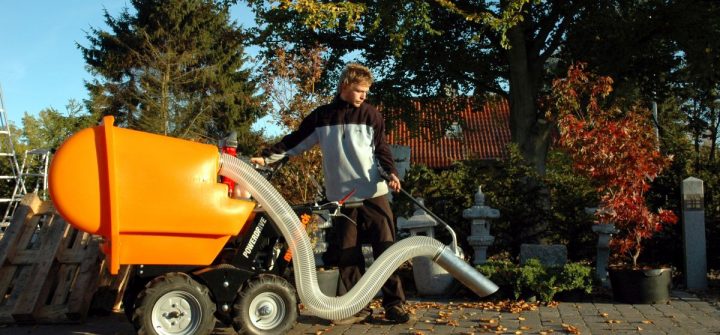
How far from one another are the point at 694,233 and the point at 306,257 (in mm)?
4568

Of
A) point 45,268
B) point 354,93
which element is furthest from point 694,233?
point 45,268

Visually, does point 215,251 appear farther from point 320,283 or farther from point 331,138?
point 331,138

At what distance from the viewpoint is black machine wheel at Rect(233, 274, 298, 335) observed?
4.26 metres

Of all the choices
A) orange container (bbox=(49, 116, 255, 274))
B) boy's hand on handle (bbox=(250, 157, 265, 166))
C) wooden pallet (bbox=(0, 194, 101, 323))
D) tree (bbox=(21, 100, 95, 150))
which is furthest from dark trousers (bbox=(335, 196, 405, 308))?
tree (bbox=(21, 100, 95, 150))

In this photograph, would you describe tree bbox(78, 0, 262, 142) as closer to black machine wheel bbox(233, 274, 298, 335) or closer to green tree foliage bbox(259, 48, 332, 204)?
green tree foliage bbox(259, 48, 332, 204)

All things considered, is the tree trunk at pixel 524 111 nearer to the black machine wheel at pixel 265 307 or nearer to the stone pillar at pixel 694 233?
the stone pillar at pixel 694 233

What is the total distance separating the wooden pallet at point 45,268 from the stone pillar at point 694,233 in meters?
5.77

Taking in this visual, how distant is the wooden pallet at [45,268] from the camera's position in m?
5.19

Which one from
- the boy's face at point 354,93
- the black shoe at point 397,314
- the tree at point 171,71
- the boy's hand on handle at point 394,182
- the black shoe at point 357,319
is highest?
the tree at point 171,71

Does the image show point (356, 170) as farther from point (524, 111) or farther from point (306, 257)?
point (524, 111)

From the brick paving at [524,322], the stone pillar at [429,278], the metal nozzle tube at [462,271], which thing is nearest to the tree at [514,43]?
the stone pillar at [429,278]

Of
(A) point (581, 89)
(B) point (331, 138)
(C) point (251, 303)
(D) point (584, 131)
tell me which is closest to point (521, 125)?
(A) point (581, 89)

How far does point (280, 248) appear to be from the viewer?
180 inches

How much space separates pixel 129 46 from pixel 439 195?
63.6ft
